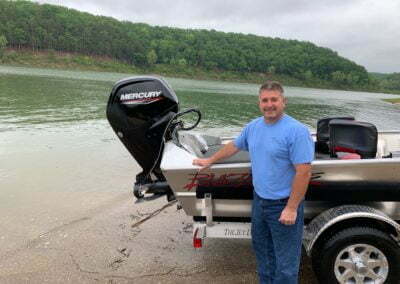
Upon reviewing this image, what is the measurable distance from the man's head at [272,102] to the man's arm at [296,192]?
14.8 inches

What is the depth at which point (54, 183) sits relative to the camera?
680 cm

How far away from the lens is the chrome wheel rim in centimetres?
298

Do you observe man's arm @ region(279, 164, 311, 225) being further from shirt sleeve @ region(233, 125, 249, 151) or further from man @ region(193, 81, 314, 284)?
shirt sleeve @ region(233, 125, 249, 151)

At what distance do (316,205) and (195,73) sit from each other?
288ft

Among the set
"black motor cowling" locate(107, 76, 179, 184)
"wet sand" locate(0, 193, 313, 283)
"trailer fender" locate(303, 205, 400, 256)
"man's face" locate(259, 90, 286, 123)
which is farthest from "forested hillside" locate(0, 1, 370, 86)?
"man's face" locate(259, 90, 286, 123)

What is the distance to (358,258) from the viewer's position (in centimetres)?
300

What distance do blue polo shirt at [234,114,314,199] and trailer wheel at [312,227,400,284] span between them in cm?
78

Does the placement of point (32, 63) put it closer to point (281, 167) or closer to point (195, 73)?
point (195, 73)

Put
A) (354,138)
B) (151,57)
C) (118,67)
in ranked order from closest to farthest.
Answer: (354,138) < (118,67) < (151,57)

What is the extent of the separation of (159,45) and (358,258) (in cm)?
Result: 10599

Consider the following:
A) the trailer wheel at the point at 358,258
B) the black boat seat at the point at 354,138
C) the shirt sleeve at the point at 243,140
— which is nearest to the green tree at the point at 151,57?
the black boat seat at the point at 354,138

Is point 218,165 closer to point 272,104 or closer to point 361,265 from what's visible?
point 272,104

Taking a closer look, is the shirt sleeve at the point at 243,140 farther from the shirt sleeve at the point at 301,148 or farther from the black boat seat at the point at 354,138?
the black boat seat at the point at 354,138

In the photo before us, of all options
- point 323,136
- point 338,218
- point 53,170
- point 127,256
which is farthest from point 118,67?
point 338,218
